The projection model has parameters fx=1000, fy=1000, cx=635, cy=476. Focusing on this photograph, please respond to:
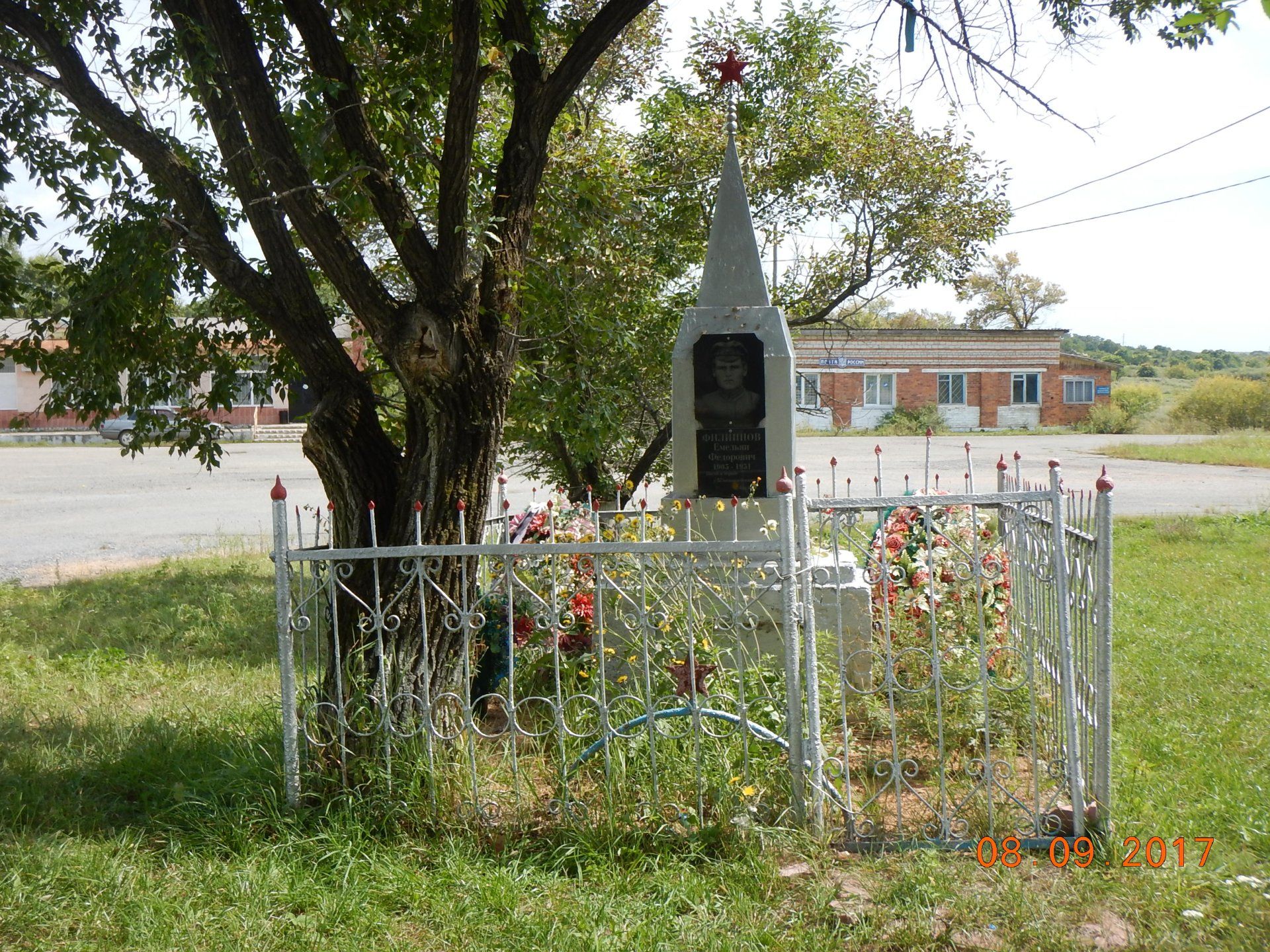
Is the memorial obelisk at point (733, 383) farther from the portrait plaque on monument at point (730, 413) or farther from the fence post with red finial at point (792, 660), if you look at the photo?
the fence post with red finial at point (792, 660)

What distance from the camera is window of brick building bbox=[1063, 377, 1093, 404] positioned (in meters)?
41.2

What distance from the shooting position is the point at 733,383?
6152mm

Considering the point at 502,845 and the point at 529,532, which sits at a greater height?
the point at 529,532

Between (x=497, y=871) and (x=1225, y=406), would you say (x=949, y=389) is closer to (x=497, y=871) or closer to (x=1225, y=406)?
(x=1225, y=406)

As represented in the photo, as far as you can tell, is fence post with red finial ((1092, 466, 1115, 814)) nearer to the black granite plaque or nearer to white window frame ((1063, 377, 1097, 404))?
the black granite plaque

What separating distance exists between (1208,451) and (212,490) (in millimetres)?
24521

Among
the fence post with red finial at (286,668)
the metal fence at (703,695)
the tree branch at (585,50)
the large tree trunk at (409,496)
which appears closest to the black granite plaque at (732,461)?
the metal fence at (703,695)

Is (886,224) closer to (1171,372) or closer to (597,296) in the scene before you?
(597,296)

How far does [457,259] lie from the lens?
435cm

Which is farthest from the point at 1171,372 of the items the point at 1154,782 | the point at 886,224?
the point at 1154,782

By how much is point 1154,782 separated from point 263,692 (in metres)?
4.65

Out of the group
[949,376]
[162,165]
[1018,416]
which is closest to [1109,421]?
[1018,416]

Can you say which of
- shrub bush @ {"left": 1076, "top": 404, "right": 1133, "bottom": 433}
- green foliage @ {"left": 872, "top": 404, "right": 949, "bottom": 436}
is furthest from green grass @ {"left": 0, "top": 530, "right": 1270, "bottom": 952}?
shrub bush @ {"left": 1076, "top": 404, "right": 1133, "bottom": 433}

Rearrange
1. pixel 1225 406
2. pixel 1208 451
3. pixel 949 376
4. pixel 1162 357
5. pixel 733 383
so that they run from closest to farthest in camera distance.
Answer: pixel 733 383 → pixel 1208 451 → pixel 1225 406 → pixel 949 376 → pixel 1162 357
